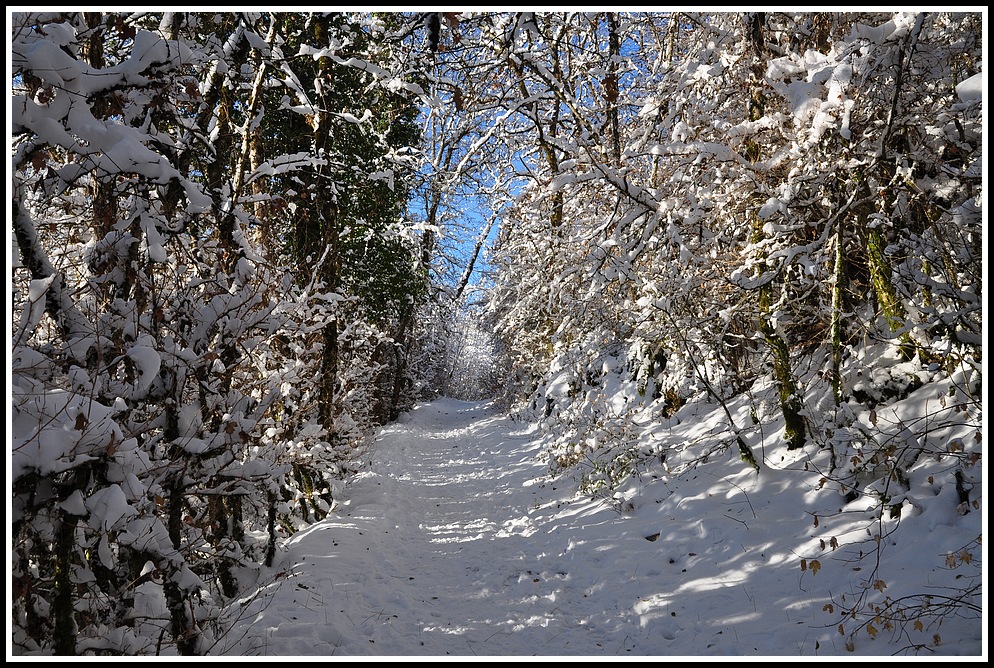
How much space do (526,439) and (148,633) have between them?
11365 millimetres

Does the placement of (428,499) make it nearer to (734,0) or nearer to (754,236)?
(754,236)

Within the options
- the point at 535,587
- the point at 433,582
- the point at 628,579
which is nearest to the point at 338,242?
the point at 433,582

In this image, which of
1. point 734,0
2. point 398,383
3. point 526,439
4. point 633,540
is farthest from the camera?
point 398,383

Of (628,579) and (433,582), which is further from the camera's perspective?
(433,582)

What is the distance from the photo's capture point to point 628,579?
5.42m

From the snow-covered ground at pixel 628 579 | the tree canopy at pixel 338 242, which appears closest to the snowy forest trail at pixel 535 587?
the snow-covered ground at pixel 628 579

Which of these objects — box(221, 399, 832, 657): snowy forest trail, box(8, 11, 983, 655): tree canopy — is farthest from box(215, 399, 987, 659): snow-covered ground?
box(8, 11, 983, 655): tree canopy

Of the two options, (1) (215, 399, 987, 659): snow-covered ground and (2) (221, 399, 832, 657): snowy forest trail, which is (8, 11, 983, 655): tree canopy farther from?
(2) (221, 399, 832, 657): snowy forest trail

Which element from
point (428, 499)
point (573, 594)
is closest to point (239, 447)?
point (573, 594)

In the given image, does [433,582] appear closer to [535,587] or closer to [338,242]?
[535,587]

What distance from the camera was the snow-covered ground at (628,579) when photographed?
12.7ft

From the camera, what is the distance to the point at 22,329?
242 centimetres

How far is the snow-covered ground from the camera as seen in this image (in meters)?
3.88

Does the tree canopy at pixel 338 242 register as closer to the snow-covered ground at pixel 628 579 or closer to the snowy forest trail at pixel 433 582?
the snow-covered ground at pixel 628 579
